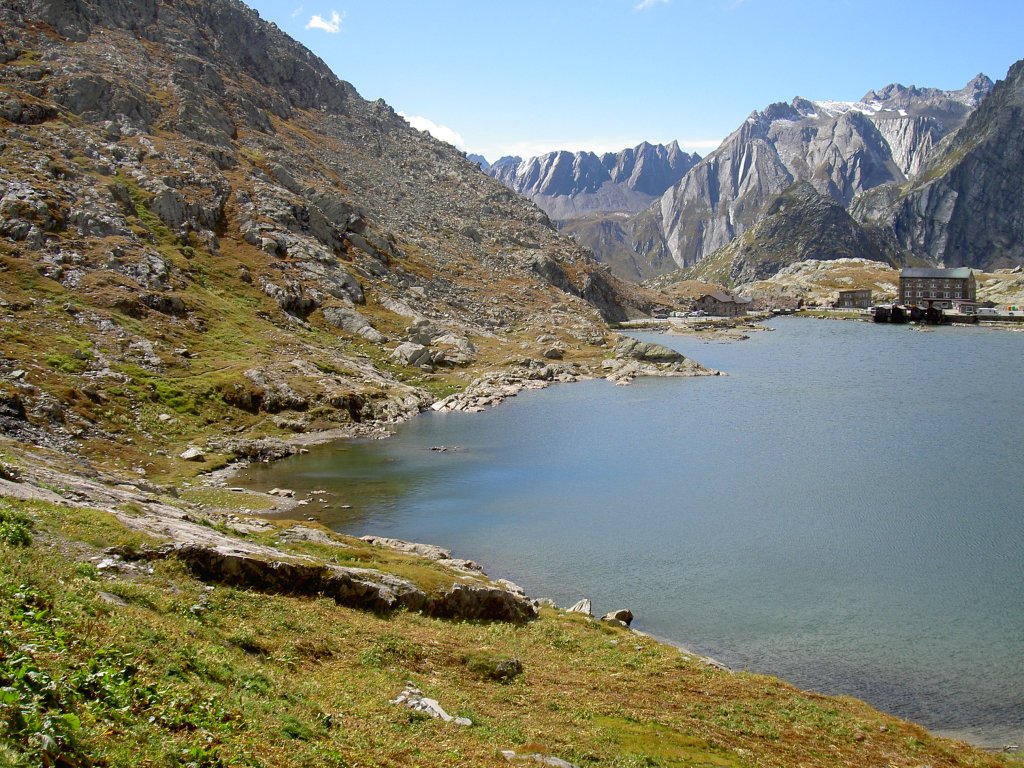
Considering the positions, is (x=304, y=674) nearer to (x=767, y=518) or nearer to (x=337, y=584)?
(x=337, y=584)

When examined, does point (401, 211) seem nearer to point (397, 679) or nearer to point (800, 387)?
point (800, 387)

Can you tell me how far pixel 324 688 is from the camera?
1989 centimetres

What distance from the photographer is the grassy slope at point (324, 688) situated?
42.5 feet

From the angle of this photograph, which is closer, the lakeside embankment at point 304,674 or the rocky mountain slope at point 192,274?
the lakeside embankment at point 304,674

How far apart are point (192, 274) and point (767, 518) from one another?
90879 mm

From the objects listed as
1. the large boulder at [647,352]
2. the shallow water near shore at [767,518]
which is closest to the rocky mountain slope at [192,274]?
the large boulder at [647,352]

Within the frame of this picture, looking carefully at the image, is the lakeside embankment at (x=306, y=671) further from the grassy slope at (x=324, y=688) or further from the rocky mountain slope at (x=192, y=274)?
the rocky mountain slope at (x=192, y=274)

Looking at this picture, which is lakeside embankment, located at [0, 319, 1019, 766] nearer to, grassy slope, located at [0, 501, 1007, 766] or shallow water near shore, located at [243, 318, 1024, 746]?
grassy slope, located at [0, 501, 1007, 766]

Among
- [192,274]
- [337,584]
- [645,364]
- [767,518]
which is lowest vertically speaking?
[767,518]

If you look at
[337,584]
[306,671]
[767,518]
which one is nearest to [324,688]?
[306,671]

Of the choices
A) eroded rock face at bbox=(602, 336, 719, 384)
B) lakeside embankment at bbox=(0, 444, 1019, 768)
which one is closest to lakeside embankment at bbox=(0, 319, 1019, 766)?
lakeside embankment at bbox=(0, 444, 1019, 768)

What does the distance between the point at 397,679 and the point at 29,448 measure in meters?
28.6

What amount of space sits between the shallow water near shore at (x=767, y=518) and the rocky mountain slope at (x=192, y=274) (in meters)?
13.2

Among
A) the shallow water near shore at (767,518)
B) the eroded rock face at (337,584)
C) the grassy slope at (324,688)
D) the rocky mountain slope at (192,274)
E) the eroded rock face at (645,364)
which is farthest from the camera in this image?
the eroded rock face at (645,364)
